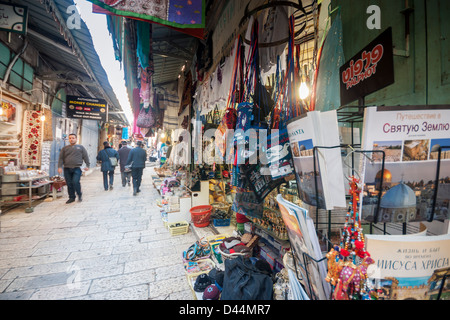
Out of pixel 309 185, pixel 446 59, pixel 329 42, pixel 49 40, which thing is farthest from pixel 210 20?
pixel 49 40

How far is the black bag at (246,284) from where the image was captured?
144 centimetres

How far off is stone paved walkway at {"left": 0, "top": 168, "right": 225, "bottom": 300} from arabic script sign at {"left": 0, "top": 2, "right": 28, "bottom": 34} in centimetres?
392

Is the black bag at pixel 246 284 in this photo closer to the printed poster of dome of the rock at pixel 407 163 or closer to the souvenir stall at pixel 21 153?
the printed poster of dome of the rock at pixel 407 163

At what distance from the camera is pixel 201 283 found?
196cm

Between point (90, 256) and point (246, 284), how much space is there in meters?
2.46

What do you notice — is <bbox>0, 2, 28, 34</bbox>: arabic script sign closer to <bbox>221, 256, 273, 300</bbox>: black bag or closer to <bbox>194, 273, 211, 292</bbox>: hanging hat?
<bbox>194, 273, 211, 292</bbox>: hanging hat

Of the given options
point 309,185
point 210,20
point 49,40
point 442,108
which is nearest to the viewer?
point 442,108

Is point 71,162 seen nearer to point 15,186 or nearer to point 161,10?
point 15,186

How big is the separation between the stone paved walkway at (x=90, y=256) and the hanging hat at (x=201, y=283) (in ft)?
0.70

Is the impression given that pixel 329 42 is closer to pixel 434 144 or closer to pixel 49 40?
pixel 434 144

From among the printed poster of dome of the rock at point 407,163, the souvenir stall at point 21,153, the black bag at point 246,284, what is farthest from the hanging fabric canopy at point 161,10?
the souvenir stall at point 21,153

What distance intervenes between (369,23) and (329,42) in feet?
0.72

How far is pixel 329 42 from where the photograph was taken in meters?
1.20

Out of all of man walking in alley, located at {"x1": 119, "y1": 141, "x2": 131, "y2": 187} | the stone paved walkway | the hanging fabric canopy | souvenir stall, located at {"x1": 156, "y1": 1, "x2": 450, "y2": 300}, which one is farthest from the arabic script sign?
souvenir stall, located at {"x1": 156, "y1": 1, "x2": 450, "y2": 300}
